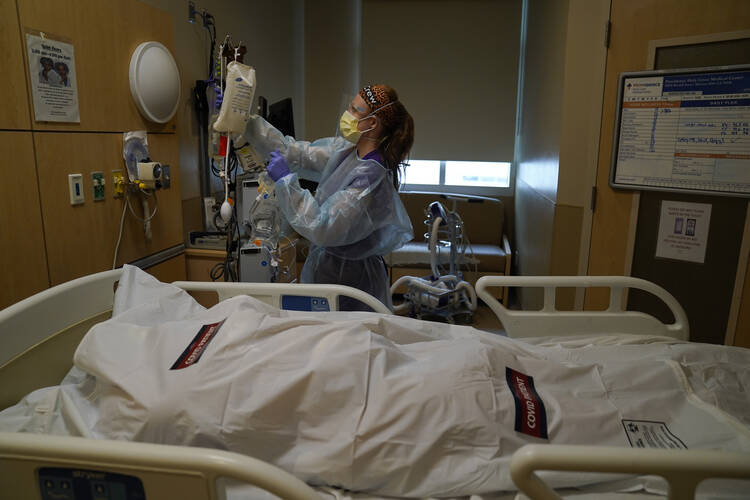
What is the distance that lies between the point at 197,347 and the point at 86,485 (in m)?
0.36

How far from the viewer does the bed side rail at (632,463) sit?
0.79 metres

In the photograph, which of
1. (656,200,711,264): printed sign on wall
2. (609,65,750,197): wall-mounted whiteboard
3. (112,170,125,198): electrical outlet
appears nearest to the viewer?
(112,170,125,198): electrical outlet

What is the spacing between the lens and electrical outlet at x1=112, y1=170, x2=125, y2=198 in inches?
86.3

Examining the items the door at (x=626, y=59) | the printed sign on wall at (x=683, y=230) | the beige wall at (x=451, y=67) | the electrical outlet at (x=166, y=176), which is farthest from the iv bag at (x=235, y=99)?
the beige wall at (x=451, y=67)

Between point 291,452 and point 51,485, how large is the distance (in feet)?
1.40

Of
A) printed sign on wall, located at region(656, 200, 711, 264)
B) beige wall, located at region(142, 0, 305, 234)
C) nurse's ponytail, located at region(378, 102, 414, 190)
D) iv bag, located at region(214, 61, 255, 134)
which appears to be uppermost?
beige wall, located at region(142, 0, 305, 234)

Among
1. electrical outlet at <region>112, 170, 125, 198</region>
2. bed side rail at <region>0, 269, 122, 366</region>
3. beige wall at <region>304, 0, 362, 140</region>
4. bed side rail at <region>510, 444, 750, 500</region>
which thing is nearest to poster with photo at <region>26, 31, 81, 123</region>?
electrical outlet at <region>112, 170, 125, 198</region>

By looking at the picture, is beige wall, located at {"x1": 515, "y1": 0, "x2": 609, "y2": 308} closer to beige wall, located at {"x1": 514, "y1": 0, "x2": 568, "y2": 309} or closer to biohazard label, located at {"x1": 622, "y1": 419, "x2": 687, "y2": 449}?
beige wall, located at {"x1": 514, "y1": 0, "x2": 568, "y2": 309}

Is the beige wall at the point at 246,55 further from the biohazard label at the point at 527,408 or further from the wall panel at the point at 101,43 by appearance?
the biohazard label at the point at 527,408

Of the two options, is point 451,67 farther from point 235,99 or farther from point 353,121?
point 235,99

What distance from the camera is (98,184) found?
209cm

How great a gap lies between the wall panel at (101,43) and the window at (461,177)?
3430 mm

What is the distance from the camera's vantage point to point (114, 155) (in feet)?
7.15

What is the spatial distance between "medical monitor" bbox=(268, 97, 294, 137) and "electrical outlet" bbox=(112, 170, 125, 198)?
1.04 m
